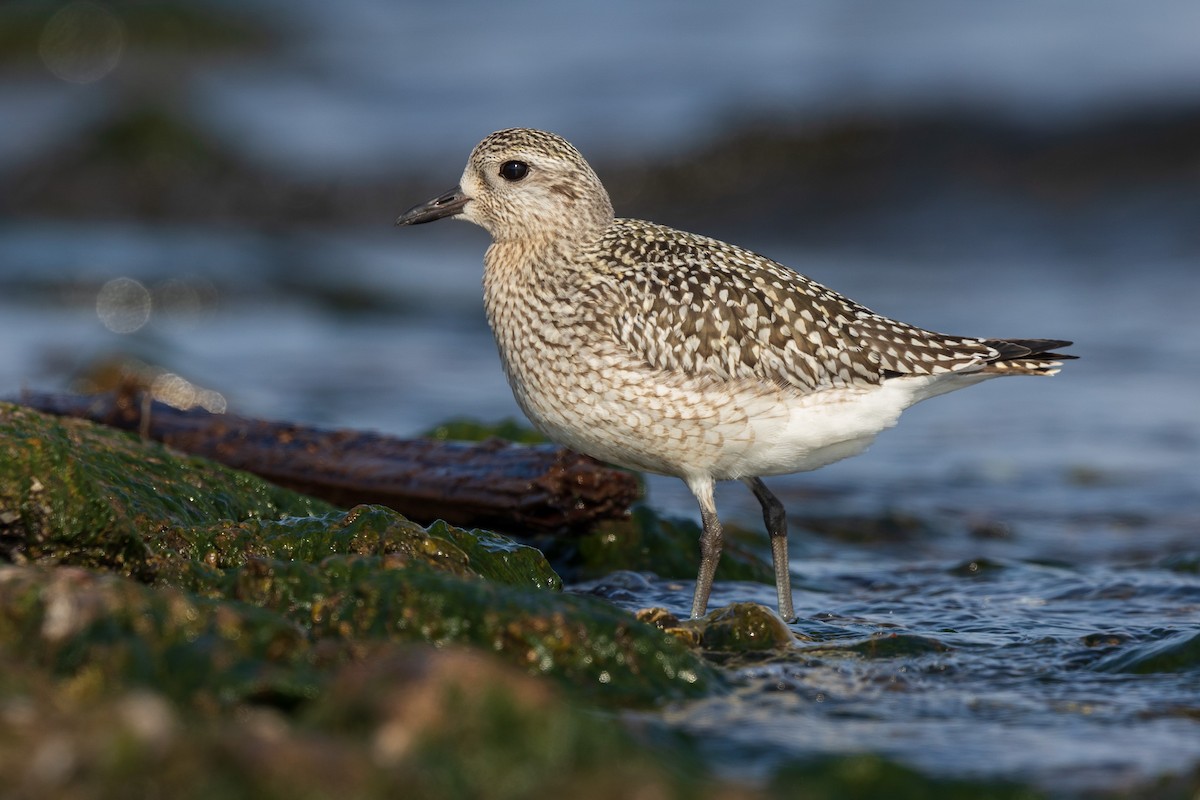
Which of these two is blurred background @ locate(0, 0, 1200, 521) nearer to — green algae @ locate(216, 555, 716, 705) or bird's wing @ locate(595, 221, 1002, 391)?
bird's wing @ locate(595, 221, 1002, 391)

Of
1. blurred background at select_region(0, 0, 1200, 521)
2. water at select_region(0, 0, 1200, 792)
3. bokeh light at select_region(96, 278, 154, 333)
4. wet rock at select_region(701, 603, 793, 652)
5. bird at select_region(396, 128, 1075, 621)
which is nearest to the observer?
water at select_region(0, 0, 1200, 792)

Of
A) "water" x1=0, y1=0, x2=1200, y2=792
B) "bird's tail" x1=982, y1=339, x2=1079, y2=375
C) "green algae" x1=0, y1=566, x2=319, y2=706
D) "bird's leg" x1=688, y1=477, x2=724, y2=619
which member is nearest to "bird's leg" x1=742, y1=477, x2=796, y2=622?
"water" x1=0, y1=0, x2=1200, y2=792

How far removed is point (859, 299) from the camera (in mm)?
14273

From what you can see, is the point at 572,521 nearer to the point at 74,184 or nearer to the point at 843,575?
the point at 843,575

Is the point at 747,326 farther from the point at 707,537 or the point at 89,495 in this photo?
the point at 89,495

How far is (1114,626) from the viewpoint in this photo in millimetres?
5746

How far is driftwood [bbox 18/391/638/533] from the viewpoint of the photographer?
20.8ft

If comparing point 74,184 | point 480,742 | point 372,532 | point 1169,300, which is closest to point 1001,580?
point 372,532

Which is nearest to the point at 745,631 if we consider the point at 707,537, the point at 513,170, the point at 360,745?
the point at 707,537

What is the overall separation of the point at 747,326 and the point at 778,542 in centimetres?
102

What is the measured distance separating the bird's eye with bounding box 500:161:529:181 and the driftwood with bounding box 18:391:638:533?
120cm

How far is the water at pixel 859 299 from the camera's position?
16.1ft

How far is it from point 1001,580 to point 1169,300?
8.34 metres

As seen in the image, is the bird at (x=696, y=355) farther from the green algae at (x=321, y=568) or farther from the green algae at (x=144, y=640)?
the green algae at (x=144, y=640)
